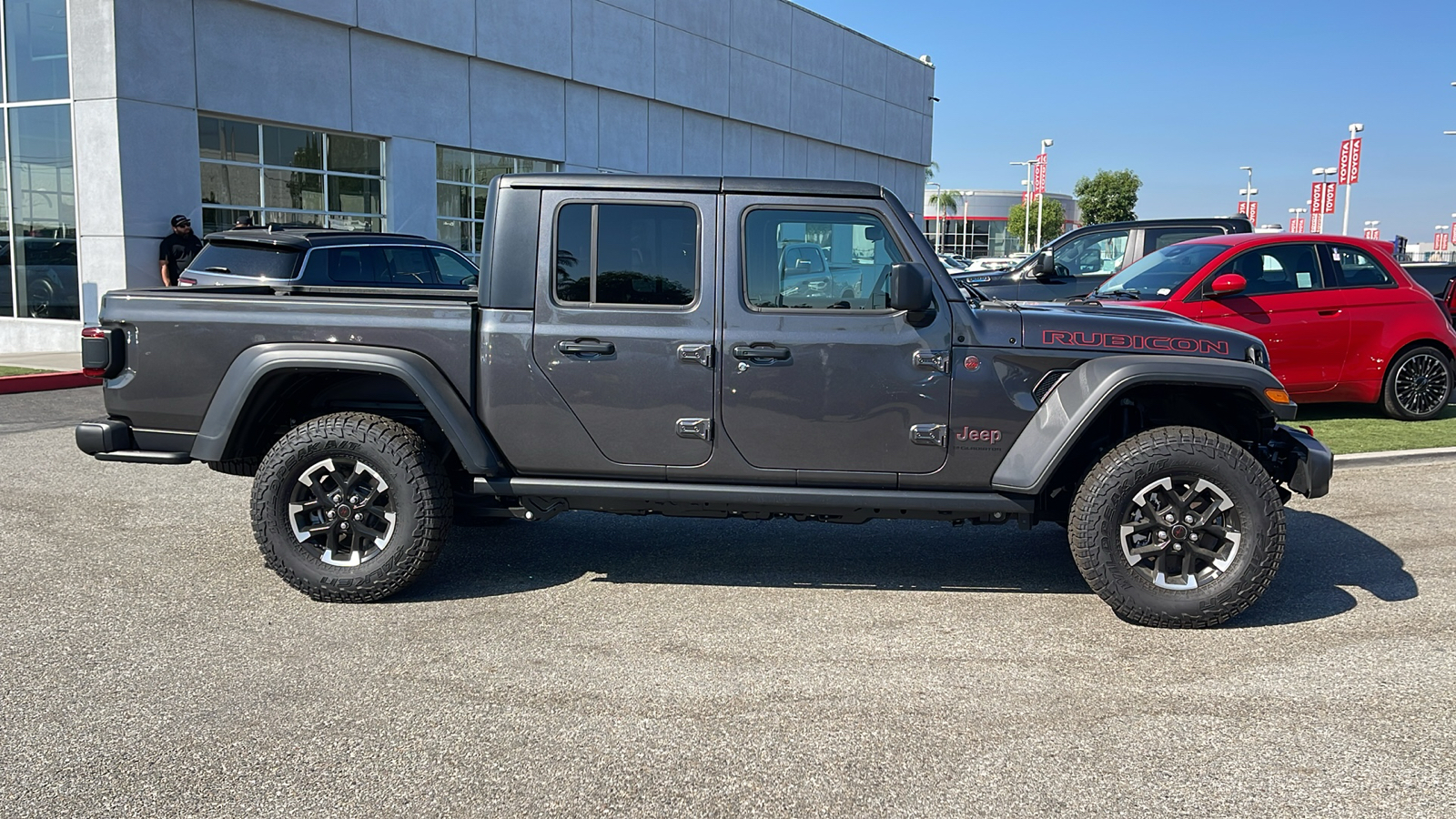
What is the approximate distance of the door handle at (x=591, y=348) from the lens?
4.87 meters

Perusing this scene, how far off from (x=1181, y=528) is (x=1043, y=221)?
81.9 metres

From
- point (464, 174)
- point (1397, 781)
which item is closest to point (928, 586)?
point (1397, 781)

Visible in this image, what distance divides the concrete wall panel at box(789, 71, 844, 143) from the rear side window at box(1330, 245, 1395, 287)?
948 inches

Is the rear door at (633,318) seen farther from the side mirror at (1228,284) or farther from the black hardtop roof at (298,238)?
the black hardtop roof at (298,238)

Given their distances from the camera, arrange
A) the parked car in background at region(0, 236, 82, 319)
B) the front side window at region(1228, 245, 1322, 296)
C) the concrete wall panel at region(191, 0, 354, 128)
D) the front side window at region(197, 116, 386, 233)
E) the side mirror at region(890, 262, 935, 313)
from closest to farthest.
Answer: the side mirror at region(890, 262, 935, 313) < the front side window at region(1228, 245, 1322, 296) < the parked car in background at region(0, 236, 82, 319) < the concrete wall panel at region(191, 0, 354, 128) < the front side window at region(197, 116, 386, 233)

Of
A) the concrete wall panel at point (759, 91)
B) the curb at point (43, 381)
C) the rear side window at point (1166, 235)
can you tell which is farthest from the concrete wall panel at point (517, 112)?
the rear side window at point (1166, 235)

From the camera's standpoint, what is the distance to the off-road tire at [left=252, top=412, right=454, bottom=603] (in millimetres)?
4918

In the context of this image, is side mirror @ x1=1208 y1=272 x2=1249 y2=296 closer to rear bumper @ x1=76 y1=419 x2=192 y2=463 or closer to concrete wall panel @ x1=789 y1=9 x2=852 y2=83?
rear bumper @ x1=76 y1=419 x2=192 y2=463

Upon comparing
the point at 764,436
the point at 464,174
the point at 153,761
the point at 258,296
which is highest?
the point at 464,174

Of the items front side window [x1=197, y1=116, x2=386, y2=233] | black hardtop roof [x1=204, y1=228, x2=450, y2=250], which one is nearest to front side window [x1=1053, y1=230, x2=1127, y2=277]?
black hardtop roof [x1=204, y1=228, x2=450, y2=250]

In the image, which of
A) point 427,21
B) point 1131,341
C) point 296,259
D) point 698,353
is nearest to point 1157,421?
point 1131,341

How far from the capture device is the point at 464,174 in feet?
69.5

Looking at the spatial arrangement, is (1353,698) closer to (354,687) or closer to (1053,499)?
(1053,499)

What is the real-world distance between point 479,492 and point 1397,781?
12.1 ft
